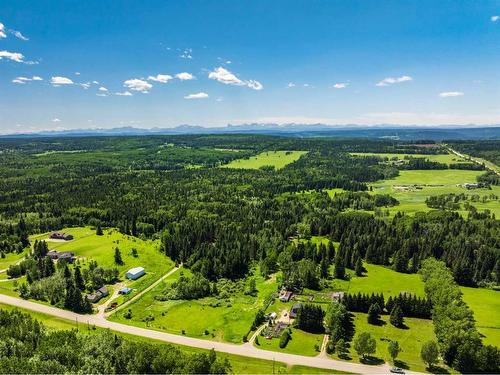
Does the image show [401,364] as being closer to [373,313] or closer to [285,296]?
[373,313]

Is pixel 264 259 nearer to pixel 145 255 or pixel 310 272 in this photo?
pixel 310 272

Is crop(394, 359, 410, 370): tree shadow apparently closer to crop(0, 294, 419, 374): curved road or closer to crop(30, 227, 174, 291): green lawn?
crop(0, 294, 419, 374): curved road

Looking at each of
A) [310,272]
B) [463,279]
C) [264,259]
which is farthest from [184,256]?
[463,279]

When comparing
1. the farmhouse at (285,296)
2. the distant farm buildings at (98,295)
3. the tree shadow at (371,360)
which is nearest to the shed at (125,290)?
the distant farm buildings at (98,295)

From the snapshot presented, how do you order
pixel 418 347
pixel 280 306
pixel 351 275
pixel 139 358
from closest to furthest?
pixel 139 358 < pixel 418 347 < pixel 280 306 < pixel 351 275

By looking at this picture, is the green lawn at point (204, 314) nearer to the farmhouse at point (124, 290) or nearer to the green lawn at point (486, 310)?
the farmhouse at point (124, 290)

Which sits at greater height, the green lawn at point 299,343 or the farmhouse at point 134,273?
the farmhouse at point 134,273
